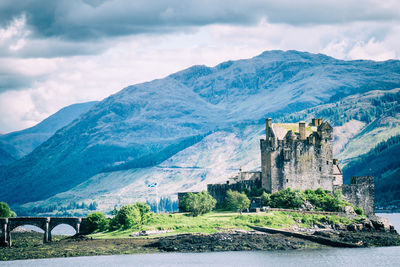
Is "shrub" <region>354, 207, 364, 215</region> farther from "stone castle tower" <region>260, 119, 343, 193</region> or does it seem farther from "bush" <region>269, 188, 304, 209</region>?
"bush" <region>269, 188, 304, 209</region>

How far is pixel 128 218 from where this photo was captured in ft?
407

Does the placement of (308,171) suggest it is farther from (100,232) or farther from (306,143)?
(100,232)

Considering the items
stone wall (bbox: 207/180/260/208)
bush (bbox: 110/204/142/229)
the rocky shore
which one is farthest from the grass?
stone wall (bbox: 207/180/260/208)

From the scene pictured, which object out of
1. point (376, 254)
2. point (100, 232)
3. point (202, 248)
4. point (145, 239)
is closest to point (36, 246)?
point (100, 232)

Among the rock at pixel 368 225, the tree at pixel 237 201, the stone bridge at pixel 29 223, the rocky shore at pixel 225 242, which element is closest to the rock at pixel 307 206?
the rocky shore at pixel 225 242

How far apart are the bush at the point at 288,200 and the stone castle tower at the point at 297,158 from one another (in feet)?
10.3

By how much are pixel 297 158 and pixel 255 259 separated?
34603 millimetres

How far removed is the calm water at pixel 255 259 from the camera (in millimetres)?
98812

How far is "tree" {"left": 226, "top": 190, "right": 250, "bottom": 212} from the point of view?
12800 cm

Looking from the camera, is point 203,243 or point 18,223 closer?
point 203,243

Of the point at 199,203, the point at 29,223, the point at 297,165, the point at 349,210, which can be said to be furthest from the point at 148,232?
the point at 349,210

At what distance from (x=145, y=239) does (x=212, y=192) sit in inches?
1132

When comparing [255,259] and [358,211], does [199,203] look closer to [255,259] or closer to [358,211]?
[358,211]

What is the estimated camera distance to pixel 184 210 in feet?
456
